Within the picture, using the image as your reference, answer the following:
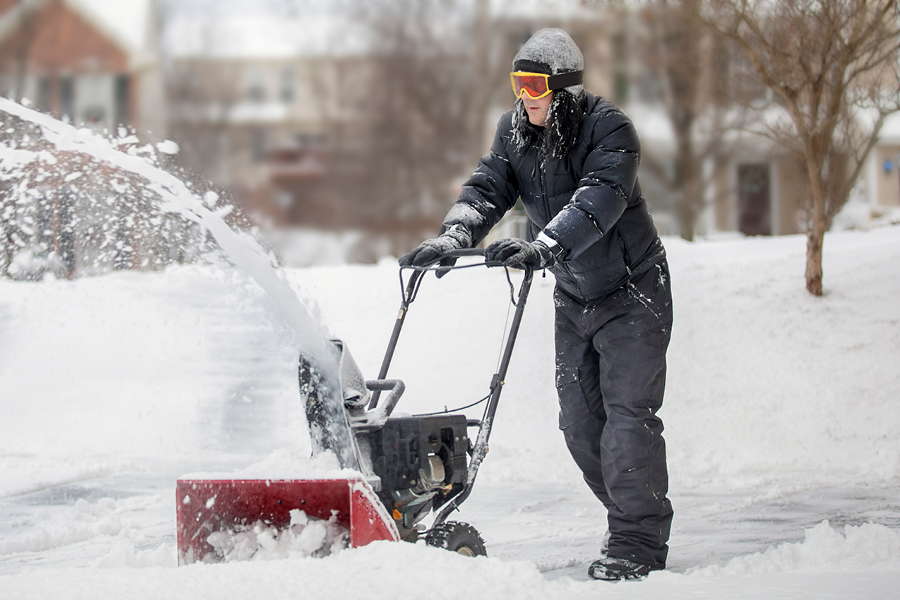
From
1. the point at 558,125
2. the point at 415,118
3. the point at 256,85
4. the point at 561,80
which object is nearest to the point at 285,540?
the point at 558,125

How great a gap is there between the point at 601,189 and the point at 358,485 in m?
1.24

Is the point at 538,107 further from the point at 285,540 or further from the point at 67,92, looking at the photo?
Result: the point at 67,92

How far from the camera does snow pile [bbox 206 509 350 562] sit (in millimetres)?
2525

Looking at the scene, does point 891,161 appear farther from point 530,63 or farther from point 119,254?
point 530,63

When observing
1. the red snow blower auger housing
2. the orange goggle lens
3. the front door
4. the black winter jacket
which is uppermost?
the front door

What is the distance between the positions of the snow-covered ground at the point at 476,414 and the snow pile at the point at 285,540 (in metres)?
0.12

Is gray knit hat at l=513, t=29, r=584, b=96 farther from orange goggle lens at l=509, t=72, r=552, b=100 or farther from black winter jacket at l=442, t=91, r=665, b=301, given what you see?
black winter jacket at l=442, t=91, r=665, b=301

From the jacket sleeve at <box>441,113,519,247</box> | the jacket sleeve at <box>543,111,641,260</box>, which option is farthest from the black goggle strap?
the jacket sleeve at <box>441,113,519,247</box>

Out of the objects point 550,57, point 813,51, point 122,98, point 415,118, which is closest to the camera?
point 550,57

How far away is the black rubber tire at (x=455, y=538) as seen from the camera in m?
2.77

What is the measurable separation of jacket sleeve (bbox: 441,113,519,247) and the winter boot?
1.14 metres

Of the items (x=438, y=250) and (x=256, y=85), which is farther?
(x=256, y=85)

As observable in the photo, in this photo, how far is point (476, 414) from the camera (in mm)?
6672

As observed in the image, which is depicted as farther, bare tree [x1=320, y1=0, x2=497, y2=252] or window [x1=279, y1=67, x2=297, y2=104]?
window [x1=279, y1=67, x2=297, y2=104]
